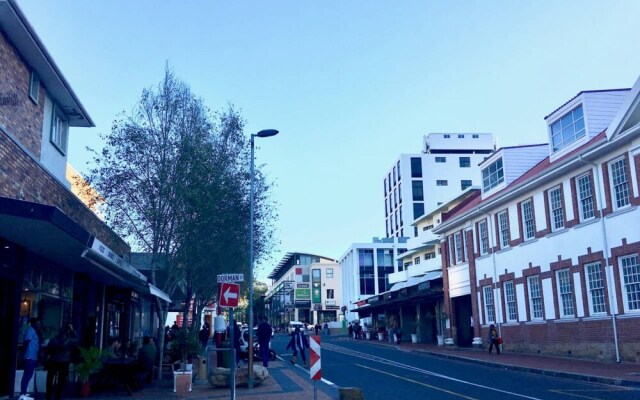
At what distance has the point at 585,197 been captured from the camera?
82.4ft

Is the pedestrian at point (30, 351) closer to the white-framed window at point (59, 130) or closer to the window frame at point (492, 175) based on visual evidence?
the white-framed window at point (59, 130)

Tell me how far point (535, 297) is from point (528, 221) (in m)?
3.56

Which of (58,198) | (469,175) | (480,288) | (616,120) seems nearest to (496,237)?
(480,288)

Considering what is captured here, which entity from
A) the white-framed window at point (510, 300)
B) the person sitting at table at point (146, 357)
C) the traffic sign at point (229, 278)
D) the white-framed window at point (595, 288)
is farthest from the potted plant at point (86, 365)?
the white-framed window at point (510, 300)

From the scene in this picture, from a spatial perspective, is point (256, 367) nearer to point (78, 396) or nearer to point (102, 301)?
point (78, 396)

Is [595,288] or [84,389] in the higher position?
[595,288]

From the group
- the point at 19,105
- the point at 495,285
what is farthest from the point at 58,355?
the point at 495,285

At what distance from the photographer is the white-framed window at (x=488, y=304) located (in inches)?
1351

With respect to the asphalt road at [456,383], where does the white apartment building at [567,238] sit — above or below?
above

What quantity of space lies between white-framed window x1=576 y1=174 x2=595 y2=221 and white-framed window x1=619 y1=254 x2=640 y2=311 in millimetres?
2526

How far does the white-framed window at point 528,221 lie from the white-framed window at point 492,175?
410 centimetres

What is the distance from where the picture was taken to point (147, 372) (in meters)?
17.5

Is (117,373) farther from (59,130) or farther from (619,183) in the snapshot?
(619,183)

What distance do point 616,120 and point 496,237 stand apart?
39.9 ft
